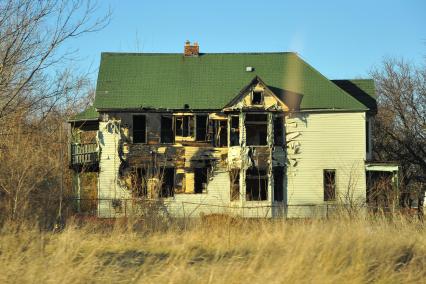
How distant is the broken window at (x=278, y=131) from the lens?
29969mm

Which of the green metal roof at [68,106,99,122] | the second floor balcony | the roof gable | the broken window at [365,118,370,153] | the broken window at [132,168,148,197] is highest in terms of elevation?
the roof gable

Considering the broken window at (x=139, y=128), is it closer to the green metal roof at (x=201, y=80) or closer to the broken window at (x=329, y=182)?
the green metal roof at (x=201, y=80)


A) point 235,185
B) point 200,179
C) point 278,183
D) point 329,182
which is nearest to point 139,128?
point 200,179

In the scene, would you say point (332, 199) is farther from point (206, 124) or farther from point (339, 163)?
point (206, 124)

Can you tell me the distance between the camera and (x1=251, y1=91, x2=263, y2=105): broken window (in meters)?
29.7

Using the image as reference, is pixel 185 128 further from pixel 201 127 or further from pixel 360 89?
pixel 360 89

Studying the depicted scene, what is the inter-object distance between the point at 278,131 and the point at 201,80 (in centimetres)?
554

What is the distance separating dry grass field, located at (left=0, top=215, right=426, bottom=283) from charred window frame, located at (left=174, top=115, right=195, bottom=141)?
719 inches

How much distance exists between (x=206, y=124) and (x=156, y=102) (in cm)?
306

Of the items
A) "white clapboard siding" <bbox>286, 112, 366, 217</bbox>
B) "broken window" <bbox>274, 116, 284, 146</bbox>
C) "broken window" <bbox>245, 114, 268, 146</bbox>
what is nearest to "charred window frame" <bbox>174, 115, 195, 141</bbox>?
"broken window" <bbox>245, 114, 268, 146</bbox>

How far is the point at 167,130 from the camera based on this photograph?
98.8ft

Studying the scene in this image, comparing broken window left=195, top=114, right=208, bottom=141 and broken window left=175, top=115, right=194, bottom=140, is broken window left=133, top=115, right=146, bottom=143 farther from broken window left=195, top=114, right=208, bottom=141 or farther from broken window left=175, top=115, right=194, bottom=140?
broken window left=195, top=114, right=208, bottom=141

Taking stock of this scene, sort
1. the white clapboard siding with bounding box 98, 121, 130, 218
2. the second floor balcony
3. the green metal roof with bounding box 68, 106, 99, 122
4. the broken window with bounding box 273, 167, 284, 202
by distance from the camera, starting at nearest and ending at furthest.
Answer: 1. the white clapboard siding with bounding box 98, 121, 130, 218
2. the broken window with bounding box 273, 167, 284, 202
3. the second floor balcony
4. the green metal roof with bounding box 68, 106, 99, 122

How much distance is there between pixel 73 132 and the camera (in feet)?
106
